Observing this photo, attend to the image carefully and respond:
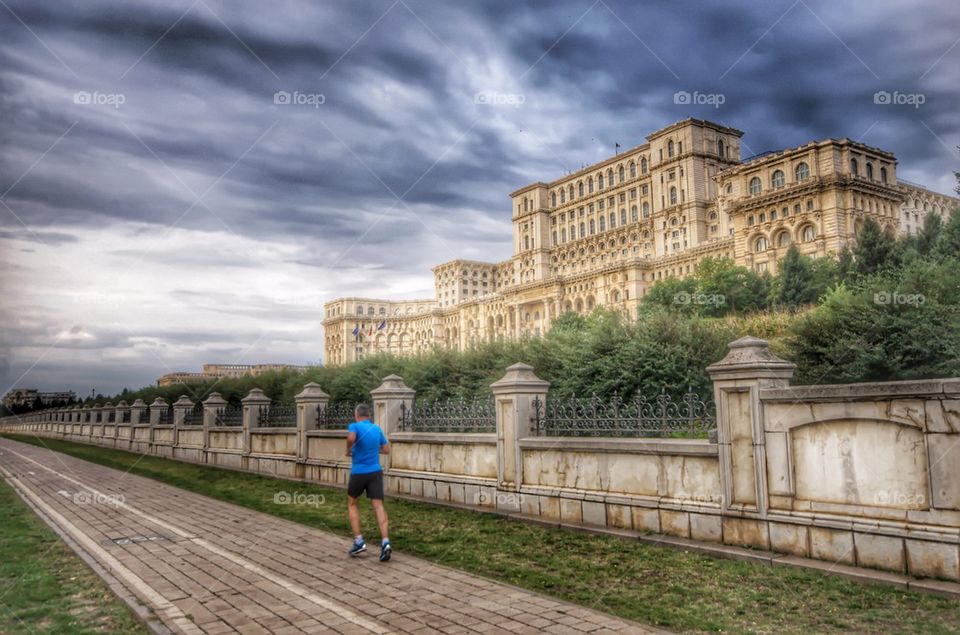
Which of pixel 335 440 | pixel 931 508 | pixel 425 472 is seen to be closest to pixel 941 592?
pixel 931 508

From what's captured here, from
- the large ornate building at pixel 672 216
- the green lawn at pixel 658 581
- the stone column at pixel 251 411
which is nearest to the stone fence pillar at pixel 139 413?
the stone column at pixel 251 411

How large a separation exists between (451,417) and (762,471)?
21.0 feet

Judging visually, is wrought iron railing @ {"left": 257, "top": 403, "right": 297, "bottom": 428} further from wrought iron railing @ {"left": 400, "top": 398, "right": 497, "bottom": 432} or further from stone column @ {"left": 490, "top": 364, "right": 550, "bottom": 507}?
stone column @ {"left": 490, "top": 364, "right": 550, "bottom": 507}

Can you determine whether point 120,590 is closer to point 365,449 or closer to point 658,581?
point 365,449

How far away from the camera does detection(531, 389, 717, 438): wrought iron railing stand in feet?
30.7

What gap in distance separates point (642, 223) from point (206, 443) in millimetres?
96830

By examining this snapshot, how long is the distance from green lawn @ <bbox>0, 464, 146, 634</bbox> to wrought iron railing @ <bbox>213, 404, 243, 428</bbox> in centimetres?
1187

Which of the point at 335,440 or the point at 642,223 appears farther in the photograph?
the point at 642,223

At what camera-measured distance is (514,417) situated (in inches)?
454

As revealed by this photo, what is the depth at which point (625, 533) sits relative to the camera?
9180 millimetres

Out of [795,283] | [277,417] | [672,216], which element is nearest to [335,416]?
[277,417]

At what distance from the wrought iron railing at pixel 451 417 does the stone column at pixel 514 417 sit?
564 mm

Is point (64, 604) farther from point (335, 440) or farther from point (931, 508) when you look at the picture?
point (335, 440)

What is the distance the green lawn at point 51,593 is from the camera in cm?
592
